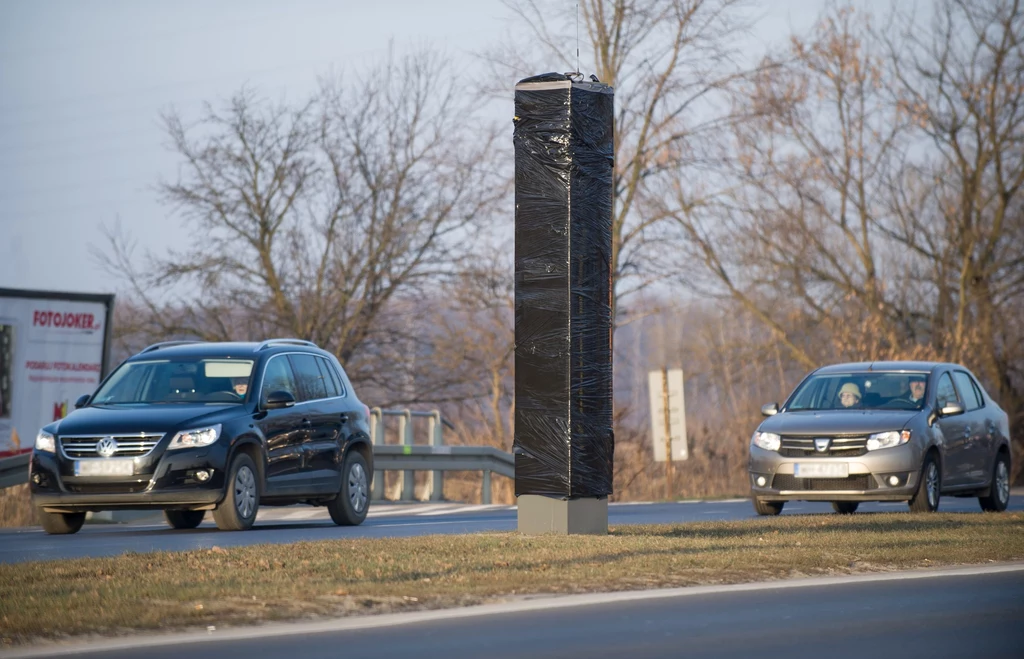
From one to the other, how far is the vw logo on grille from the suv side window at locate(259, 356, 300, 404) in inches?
65.4

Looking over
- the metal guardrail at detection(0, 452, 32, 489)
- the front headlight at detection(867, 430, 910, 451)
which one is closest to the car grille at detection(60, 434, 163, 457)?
→ the metal guardrail at detection(0, 452, 32, 489)

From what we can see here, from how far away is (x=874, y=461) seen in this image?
16.6 metres

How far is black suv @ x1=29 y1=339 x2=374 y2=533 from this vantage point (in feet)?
47.0

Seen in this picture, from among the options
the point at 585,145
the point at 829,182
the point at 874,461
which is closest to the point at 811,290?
the point at 829,182

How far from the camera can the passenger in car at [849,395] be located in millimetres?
18109

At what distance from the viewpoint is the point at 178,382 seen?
1571cm

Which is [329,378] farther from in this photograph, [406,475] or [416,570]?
[406,475]

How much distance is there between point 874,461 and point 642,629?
918cm

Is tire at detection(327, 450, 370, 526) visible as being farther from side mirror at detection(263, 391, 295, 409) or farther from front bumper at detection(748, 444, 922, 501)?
front bumper at detection(748, 444, 922, 501)

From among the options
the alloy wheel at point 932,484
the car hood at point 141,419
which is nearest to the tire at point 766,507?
the alloy wheel at point 932,484

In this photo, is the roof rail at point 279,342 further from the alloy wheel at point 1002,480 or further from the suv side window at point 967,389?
the alloy wheel at point 1002,480

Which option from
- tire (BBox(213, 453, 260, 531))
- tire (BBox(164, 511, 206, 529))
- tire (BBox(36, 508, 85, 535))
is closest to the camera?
tire (BBox(213, 453, 260, 531))

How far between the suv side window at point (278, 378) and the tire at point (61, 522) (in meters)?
2.20

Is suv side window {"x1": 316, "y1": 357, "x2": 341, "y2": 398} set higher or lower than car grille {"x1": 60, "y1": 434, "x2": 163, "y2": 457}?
higher
